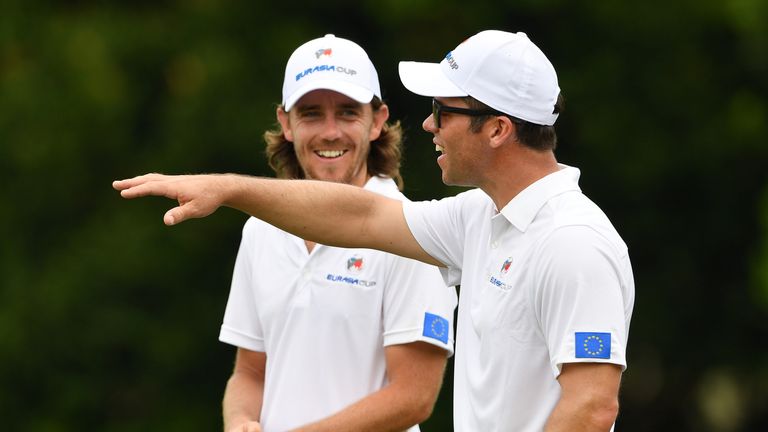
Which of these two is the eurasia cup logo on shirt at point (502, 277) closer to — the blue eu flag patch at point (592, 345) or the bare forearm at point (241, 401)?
the blue eu flag patch at point (592, 345)

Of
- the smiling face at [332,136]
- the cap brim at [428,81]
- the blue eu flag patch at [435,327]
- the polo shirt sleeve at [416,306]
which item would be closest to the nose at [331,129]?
the smiling face at [332,136]

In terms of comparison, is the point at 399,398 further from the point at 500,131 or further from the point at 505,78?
the point at 505,78

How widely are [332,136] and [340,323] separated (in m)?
0.75

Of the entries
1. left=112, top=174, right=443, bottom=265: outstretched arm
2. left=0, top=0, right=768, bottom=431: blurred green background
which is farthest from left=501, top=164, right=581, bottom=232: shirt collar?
left=0, top=0, right=768, bottom=431: blurred green background

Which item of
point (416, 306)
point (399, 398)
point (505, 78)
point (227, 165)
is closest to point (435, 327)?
point (416, 306)

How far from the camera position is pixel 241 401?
621 centimetres

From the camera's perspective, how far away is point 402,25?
18.1 meters

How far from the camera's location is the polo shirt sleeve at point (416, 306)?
5867 millimetres

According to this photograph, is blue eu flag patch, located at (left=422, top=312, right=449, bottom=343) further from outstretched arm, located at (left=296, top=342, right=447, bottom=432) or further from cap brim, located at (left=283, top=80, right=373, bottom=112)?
cap brim, located at (left=283, top=80, right=373, bottom=112)

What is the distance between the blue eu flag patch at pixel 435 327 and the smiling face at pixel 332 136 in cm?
65

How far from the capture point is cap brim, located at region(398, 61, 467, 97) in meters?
5.21
